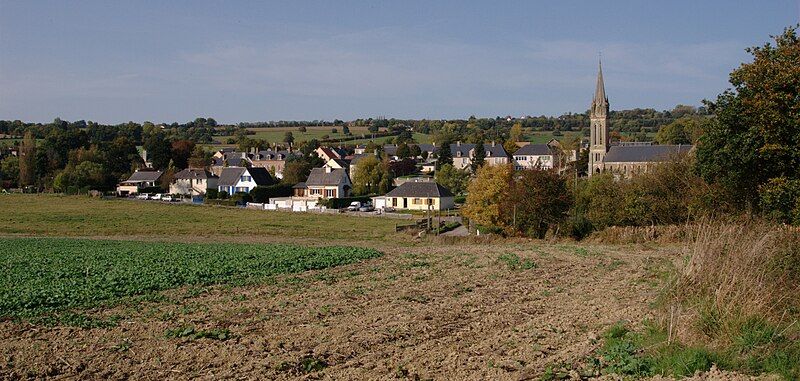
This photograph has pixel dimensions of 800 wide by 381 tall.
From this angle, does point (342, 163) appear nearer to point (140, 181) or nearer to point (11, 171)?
point (140, 181)

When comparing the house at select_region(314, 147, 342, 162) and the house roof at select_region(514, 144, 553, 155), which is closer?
the house roof at select_region(514, 144, 553, 155)

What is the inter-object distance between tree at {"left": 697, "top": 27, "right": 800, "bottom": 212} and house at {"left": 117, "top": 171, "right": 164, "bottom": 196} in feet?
281

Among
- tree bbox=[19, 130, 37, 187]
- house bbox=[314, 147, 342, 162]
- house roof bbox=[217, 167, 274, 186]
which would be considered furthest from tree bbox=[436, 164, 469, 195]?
tree bbox=[19, 130, 37, 187]

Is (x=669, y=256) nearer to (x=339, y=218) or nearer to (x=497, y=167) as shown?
(x=497, y=167)

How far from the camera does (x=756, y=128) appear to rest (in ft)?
83.4

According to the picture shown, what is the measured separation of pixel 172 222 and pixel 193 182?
4304cm

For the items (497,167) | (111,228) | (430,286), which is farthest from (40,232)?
(430,286)

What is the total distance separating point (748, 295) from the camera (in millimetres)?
12414

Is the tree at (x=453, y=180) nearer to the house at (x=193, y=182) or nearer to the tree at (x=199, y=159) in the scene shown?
the house at (x=193, y=182)

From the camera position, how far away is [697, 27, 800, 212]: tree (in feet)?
75.6

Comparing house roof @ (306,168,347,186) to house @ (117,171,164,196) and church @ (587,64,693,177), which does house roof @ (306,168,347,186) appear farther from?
church @ (587,64,693,177)

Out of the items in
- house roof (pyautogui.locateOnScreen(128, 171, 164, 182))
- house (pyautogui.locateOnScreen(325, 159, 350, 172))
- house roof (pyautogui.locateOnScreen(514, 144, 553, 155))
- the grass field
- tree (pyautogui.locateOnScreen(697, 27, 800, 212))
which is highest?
tree (pyautogui.locateOnScreen(697, 27, 800, 212))

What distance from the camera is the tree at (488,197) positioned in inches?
1865

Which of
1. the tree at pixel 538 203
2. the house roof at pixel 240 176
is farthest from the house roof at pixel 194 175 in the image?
the tree at pixel 538 203
